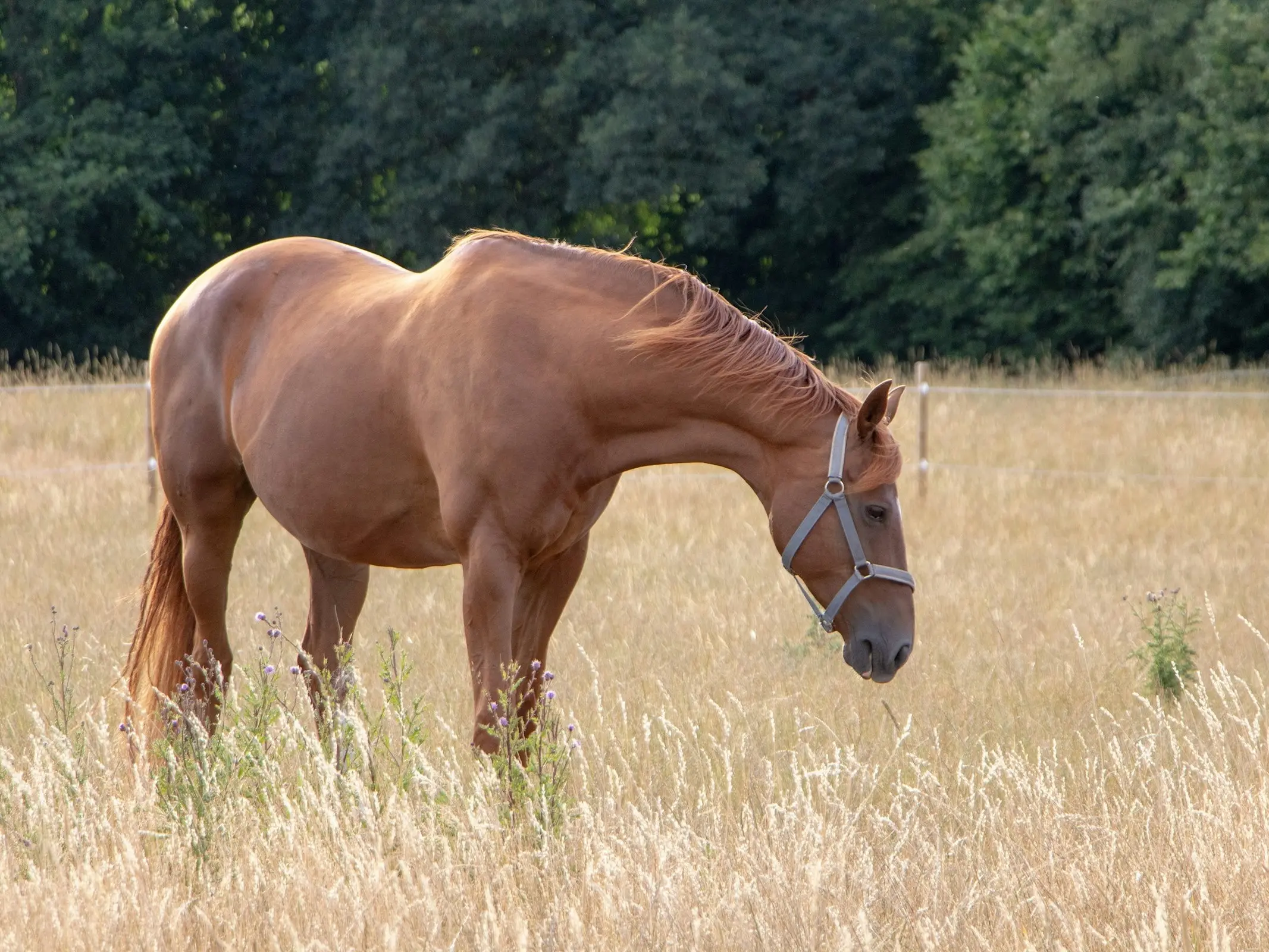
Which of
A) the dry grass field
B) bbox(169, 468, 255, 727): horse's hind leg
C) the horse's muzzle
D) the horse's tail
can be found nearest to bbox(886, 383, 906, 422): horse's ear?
A: the horse's muzzle

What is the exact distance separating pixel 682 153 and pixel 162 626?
69.5ft

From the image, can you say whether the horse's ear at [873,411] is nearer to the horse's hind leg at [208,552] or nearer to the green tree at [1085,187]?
the horse's hind leg at [208,552]

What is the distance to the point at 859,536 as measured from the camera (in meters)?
3.67

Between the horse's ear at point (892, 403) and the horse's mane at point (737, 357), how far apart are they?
0.22 ft

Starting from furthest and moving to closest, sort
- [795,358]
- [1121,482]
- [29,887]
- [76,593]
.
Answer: [1121,482]
[76,593]
[795,358]
[29,887]

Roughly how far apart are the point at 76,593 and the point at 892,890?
5.71 m

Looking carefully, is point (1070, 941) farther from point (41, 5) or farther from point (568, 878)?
point (41, 5)

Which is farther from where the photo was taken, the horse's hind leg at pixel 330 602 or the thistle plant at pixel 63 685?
the horse's hind leg at pixel 330 602

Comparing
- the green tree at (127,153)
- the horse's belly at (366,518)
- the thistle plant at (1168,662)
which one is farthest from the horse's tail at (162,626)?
the green tree at (127,153)

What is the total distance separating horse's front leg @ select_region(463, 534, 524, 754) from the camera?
3.86 meters

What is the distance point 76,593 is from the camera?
25.0 feet

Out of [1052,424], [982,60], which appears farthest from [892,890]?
[982,60]

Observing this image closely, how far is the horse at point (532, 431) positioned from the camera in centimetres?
370

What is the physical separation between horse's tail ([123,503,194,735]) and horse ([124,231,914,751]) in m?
0.12
